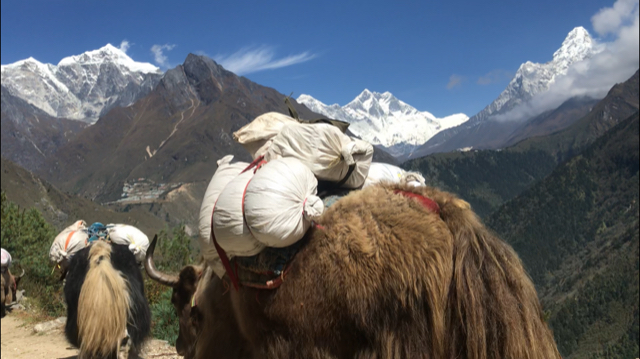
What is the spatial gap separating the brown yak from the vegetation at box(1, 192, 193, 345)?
4384 mm

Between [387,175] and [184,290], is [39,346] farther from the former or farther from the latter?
[387,175]

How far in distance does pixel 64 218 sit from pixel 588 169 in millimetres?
122544

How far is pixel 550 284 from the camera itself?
83125 millimetres

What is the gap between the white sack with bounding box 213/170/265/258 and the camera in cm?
205

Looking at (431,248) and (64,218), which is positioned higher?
(64,218)

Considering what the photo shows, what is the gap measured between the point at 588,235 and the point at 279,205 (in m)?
120

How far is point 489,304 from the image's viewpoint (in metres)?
1.91

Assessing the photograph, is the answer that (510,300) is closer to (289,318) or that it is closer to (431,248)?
(431,248)

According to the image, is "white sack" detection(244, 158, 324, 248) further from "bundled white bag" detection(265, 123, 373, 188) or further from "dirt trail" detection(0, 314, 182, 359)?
"dirt trail" detection(0, 314, 182, 359)

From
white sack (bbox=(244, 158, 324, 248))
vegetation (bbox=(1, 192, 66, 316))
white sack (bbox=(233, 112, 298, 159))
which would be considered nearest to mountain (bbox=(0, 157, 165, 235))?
vegetation (bbox=(1, 192, 66, 316))

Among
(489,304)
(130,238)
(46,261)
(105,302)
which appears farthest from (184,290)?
(46,261)

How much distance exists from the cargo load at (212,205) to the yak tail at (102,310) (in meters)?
2.36

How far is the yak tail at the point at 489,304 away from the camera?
1867mm

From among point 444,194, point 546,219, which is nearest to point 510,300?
point 444,194
